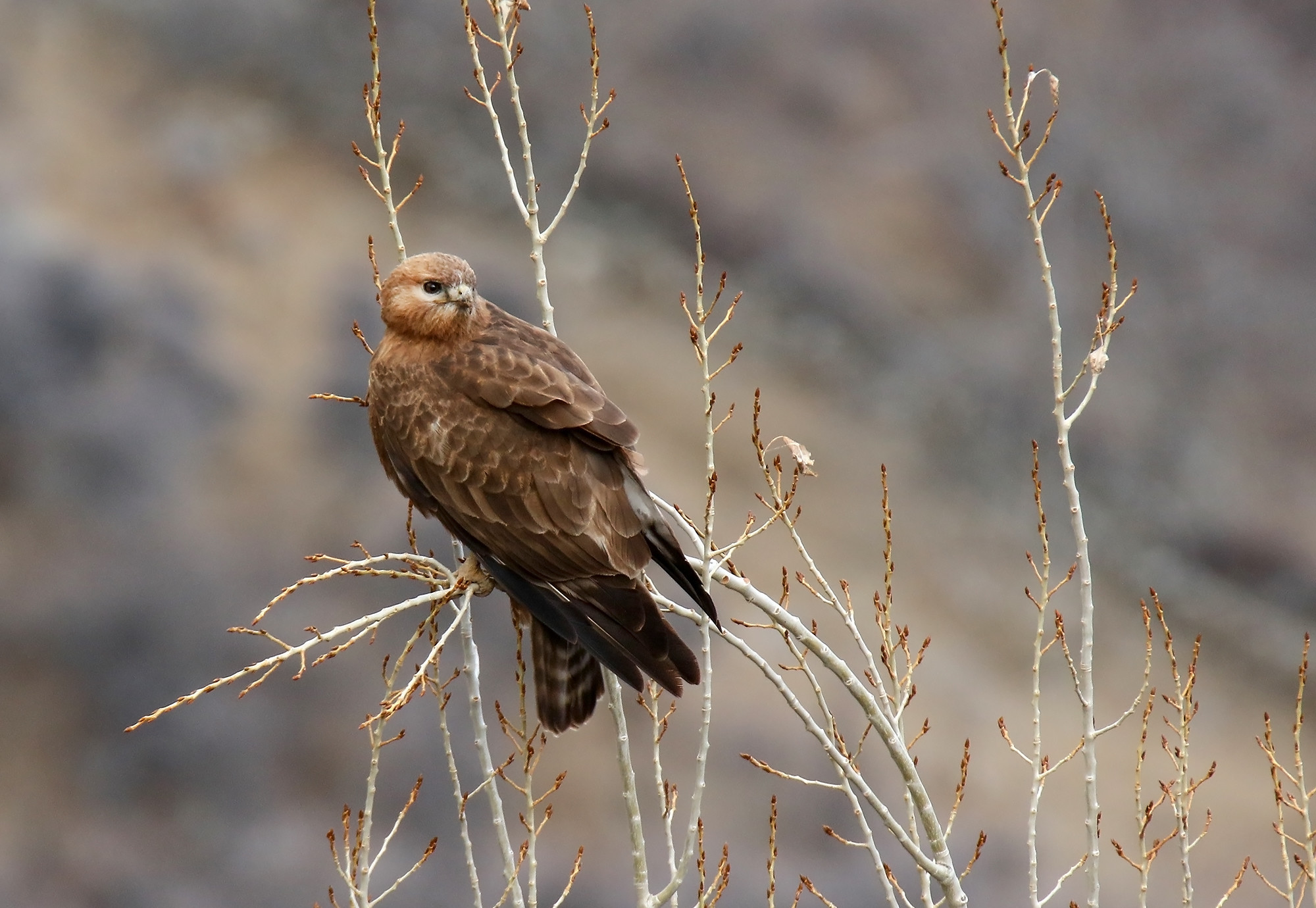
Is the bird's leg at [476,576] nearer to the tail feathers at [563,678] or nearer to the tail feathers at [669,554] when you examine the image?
the tail feathers at [563,678]

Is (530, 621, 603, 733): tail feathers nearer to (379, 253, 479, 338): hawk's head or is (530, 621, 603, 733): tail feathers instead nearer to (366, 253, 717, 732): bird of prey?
(366, 253, 717, 732): bird of prey

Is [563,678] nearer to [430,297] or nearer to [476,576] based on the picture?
[476,576]

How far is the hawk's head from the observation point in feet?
12.1

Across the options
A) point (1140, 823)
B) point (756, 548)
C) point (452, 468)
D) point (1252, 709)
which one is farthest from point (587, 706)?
point (1252, 709)

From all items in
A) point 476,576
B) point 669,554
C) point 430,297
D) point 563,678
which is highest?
point 430,297

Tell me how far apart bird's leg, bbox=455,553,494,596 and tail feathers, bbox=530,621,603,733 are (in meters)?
0.19

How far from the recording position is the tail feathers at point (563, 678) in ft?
12.3

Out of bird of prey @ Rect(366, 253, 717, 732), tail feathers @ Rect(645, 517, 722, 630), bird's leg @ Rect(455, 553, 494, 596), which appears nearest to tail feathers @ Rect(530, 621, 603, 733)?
bird of prey @ Rect(366, 253, 717, 732)

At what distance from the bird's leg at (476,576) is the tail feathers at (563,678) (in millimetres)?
185

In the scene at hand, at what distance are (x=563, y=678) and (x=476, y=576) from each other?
1.32 feet

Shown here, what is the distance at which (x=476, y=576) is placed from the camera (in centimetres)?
372

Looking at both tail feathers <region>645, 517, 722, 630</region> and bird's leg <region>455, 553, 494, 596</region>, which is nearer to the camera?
tail feathers <region>645, 517, 722, 630</region>

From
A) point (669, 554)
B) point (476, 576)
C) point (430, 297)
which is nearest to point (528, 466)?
point (476, 576)

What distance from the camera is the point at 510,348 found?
368cm
